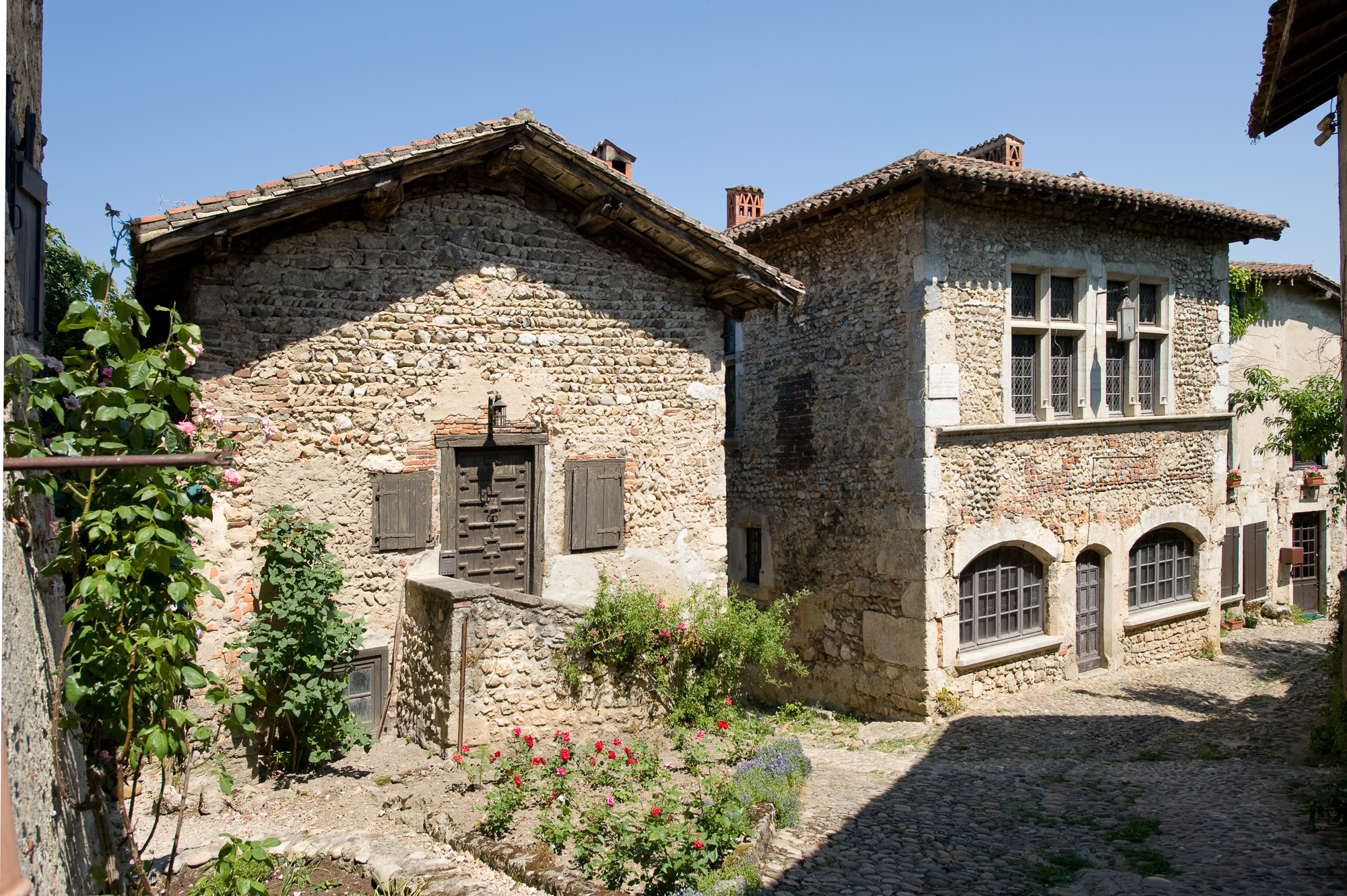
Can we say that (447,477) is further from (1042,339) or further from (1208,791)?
(1042,339)

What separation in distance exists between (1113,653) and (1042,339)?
4.49 m

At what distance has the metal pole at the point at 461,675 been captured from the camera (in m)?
6.76

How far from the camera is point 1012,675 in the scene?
35.0ft

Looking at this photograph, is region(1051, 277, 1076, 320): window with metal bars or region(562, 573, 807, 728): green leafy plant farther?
region(1051, 277, 1076, 320): window with metal bars

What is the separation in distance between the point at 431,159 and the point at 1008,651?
864 cm

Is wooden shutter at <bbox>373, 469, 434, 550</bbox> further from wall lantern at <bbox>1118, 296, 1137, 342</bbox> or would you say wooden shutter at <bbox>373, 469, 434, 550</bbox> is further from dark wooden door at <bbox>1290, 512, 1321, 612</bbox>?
dark wooden door at <bbox>1290, 512, 1321, 612</bbox>

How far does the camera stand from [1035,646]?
1077 centimetres

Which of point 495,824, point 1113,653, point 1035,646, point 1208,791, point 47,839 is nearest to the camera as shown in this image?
point 47,839

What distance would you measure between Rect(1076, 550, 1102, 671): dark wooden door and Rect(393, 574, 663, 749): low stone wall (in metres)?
7.10

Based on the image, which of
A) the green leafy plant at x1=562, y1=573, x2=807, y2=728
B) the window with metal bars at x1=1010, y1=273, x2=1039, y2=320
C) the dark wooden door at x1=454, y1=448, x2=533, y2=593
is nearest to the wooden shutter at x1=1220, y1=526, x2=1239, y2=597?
the window with metal bars at x1=1010, y1=273, x2=1039, y2=320

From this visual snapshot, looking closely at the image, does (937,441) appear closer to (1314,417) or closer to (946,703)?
(946,703)

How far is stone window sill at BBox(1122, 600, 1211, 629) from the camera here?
38.9 feet

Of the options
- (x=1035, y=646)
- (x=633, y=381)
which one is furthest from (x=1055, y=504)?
(x=633, y=381)

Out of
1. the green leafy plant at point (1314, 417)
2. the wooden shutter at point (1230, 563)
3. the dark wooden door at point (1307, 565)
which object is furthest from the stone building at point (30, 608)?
the dark wooden door at point (1307, 565)
